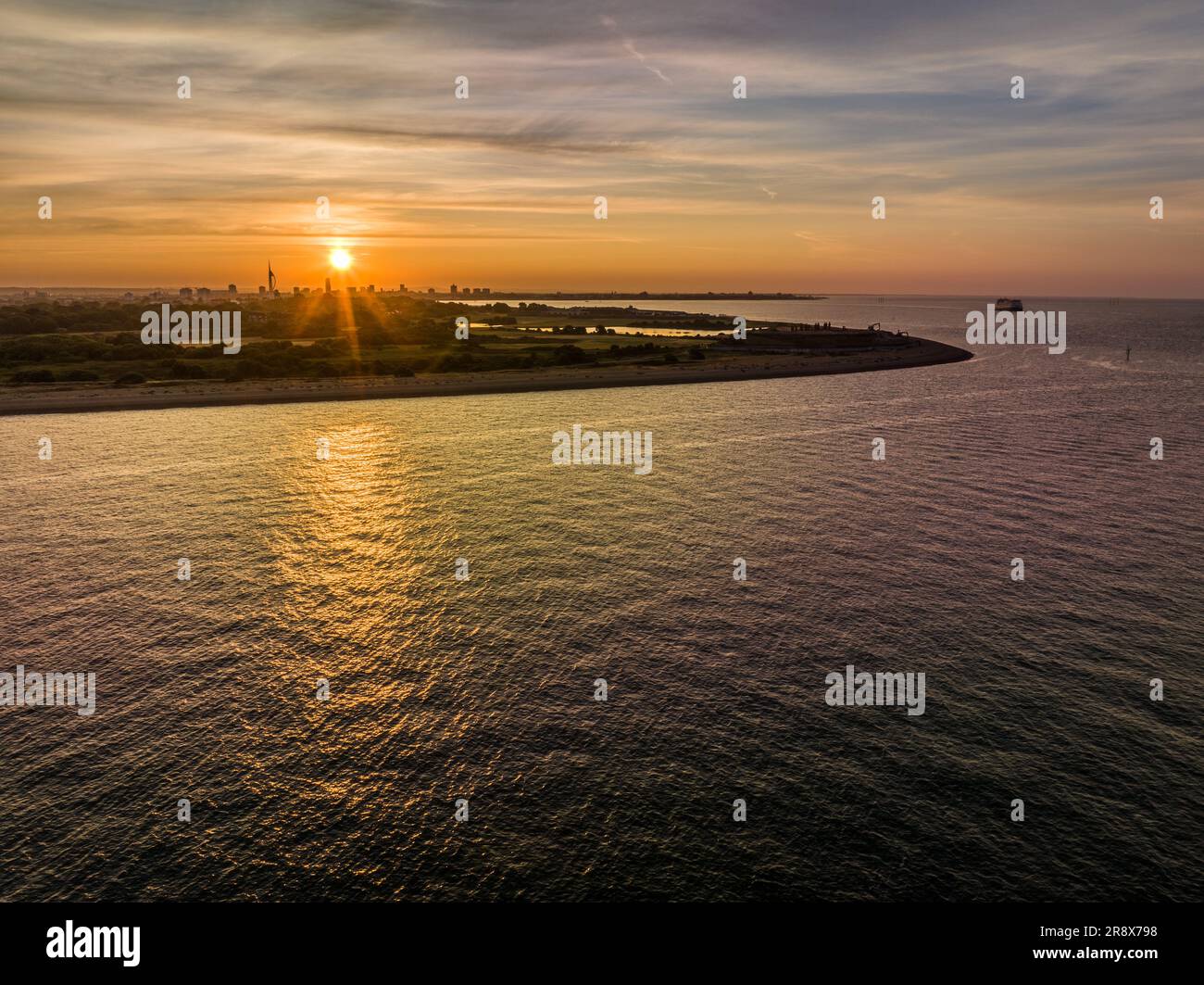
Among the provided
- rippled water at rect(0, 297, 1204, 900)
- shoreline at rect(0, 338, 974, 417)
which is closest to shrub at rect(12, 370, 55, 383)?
shoreline at rect(0, 338, 974, 417)

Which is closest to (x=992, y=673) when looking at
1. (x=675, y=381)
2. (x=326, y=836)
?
(x=326, y=836)

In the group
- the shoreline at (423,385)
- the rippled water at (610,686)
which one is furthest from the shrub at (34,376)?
the rippled water at (610,686)

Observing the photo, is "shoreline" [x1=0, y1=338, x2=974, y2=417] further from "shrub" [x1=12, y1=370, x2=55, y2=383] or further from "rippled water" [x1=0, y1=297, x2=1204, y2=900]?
"rippled water" [x1=0, y1=297, x2=1204, y2=900]

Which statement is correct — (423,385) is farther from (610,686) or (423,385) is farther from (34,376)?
(610,686)

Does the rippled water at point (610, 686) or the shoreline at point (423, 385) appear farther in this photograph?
the shoreline at point (423, 385)

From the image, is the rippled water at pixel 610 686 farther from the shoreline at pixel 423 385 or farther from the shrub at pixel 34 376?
the shrub at pixel 34 376

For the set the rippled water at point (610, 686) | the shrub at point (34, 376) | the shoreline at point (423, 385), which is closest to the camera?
the rippled water at point (610, 686)
